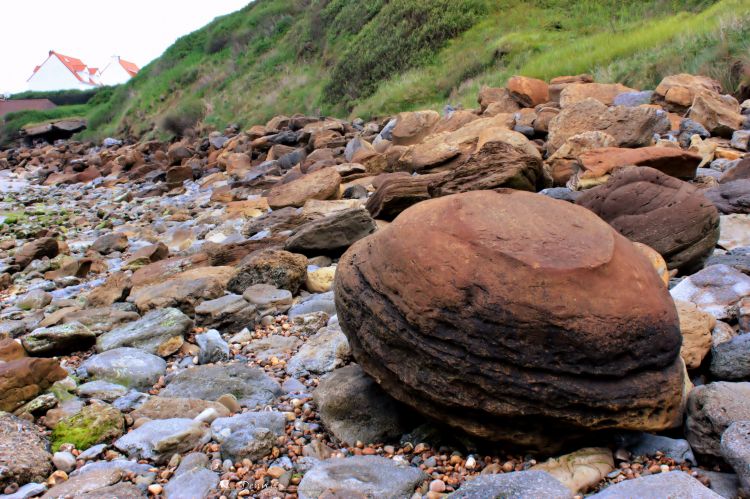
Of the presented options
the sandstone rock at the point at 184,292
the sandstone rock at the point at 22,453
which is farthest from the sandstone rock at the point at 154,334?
the sandstone rock at the point at 22,453

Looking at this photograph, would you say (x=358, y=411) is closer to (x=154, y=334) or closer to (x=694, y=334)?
(x=694, y=334)

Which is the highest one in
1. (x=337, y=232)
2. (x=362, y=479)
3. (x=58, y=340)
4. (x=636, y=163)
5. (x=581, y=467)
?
(x=58, y=340)

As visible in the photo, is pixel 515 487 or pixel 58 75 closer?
pixel 515 487

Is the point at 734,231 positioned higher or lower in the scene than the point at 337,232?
lower

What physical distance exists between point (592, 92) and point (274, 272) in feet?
18.2

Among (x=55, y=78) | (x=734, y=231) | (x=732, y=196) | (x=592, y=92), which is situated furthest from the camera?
(x=55, y=78)

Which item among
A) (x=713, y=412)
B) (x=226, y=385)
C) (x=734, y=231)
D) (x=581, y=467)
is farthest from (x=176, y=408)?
(x=734, y=231)

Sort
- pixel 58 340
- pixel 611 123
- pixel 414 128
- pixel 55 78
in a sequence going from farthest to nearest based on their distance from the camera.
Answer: pixel 55 78, pixel 414 128, pixel 611 123, pixel 58 340

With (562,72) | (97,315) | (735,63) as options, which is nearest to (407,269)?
(97,315)

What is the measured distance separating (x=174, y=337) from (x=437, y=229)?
1991mm

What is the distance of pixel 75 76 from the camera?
54.6 m

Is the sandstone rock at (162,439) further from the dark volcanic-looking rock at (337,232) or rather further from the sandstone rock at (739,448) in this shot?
the dark volcanic-looking rock at (337,232)

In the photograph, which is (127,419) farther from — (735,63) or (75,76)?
(75,76)

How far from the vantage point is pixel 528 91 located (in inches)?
346
